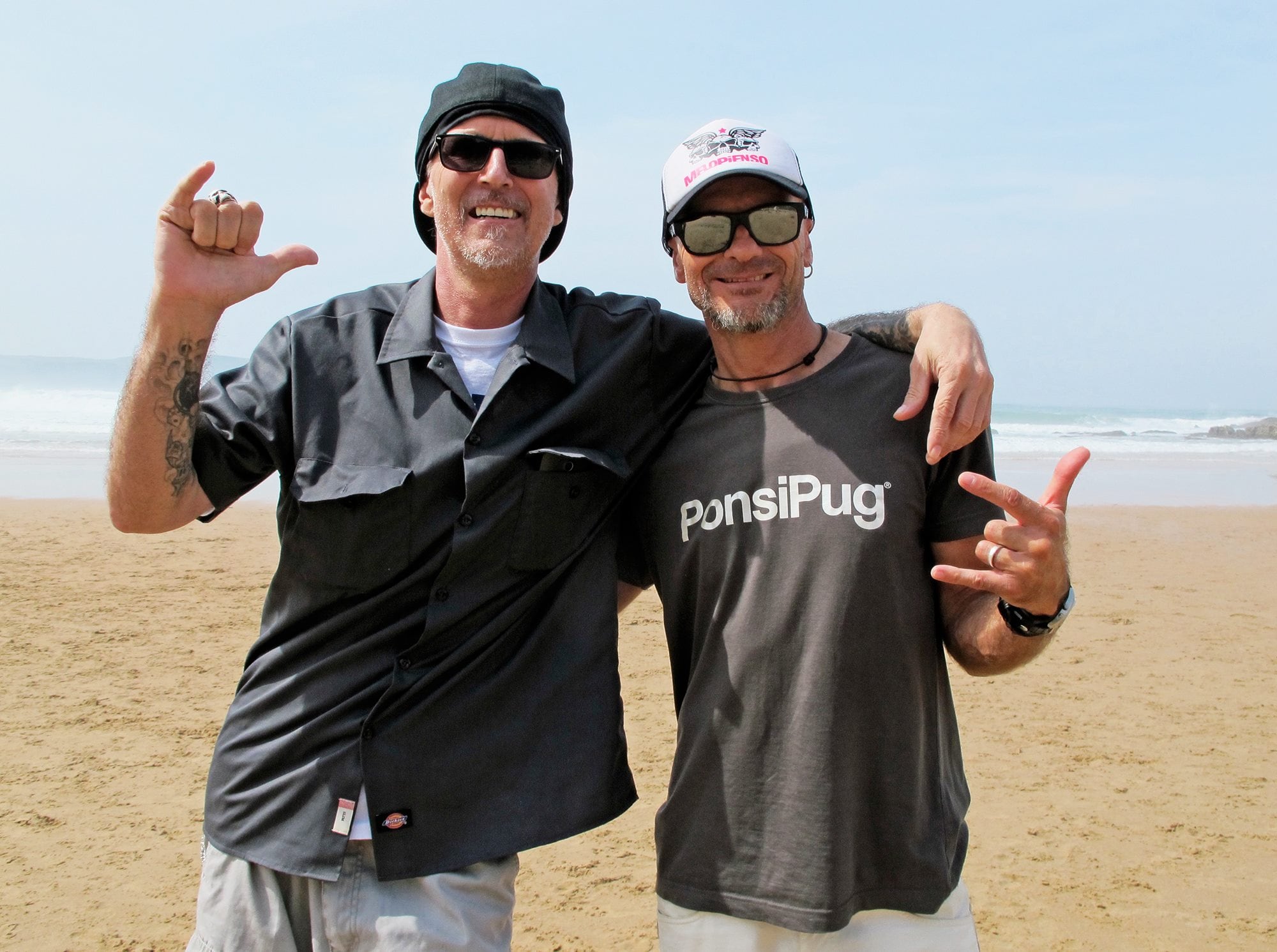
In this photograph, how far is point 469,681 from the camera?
8.42ft

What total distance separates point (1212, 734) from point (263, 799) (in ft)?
20.0

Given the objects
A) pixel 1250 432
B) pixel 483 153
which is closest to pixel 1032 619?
→ pixel 483 153

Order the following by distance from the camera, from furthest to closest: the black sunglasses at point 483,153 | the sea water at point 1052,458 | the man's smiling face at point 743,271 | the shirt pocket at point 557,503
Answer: the sea water at point 1052,458, the black sunglasses at point 483,153, the man's smiling face at point 743,271, the shirt pocket at point 557,503

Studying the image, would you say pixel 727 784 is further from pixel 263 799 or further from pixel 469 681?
pixel 263 799

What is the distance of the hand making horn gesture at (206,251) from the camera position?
240 centimetres

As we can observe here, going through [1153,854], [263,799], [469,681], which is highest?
[469,681]

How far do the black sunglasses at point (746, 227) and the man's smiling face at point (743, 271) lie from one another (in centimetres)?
2

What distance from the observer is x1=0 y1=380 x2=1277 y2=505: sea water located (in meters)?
17.9

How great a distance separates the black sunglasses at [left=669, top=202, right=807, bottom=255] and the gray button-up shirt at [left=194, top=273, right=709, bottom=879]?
493 mm

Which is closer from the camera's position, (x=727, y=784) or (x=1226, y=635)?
(x=727, y=784)

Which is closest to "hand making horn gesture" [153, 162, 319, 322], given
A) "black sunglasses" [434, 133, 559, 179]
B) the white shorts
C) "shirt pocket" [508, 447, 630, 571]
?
"black sunglasses" [434, 133, 559, 179]

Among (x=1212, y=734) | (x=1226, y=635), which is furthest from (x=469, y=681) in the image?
(x=1226, y=635)

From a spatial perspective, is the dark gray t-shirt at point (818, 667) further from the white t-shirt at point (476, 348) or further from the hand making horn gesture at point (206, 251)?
the hand making horn gesture at point (206, 251)

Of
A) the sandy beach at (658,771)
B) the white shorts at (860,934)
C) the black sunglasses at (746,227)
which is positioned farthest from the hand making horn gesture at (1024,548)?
the sandy beach at (658,771)
